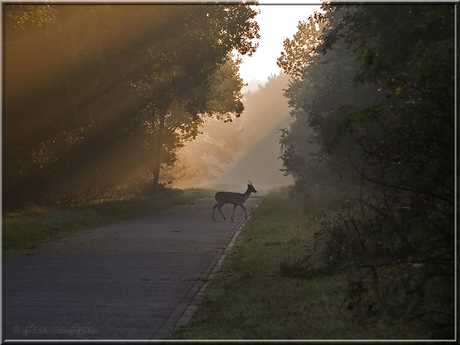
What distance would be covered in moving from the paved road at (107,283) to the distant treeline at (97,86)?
16.6 ft

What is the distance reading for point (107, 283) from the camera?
13.5 meters

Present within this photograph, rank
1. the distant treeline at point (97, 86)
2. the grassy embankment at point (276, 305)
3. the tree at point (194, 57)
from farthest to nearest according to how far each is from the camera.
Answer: the tree at point (194, 57) → the distant treeline at point (97, 86) → the grassy embankment at point (276, 305)

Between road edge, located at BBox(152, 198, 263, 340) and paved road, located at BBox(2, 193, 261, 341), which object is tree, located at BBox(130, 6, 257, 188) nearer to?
paved road, located at BBox(2, 193, 261, 341)

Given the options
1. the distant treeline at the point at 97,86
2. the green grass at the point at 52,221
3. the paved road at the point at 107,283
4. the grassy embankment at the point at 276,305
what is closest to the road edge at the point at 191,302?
the paved road at the point at 107,283

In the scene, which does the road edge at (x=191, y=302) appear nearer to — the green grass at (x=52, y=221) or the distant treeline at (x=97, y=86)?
the green grass at (x=52, y=221)

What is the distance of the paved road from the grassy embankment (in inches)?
17.8

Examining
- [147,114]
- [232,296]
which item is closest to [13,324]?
[232,296]

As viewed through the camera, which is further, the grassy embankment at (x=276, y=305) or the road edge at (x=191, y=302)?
the road edge at (x=191, y=302)

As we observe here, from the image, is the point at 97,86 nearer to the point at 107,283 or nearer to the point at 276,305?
the point at 107,283

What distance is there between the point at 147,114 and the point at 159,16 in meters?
18.6

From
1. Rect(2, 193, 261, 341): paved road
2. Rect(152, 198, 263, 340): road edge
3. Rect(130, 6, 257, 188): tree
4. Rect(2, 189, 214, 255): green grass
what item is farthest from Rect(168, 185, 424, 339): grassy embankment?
Rect(130, 6, 257, 188): tree

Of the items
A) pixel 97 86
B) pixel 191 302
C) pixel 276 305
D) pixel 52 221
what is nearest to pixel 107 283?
pixel 191 302

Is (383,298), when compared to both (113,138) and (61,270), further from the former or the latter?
(113,138)

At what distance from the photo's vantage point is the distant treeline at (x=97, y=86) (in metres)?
24.1
